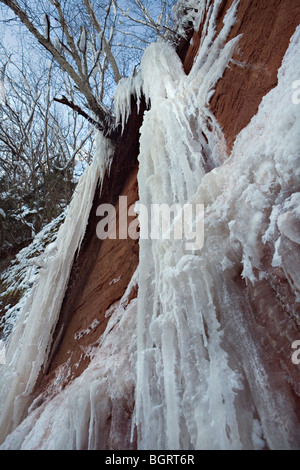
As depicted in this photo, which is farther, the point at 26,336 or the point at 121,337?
the point at 26,336

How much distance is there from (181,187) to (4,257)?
16.4ft

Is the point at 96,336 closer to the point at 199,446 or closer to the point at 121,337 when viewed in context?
the point at 121,337

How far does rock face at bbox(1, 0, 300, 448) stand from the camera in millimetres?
860

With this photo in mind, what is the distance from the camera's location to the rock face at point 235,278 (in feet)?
2.82

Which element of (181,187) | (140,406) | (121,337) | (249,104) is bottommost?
(121,337)

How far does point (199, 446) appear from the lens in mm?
776

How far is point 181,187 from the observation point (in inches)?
61.3

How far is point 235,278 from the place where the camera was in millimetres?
1047
